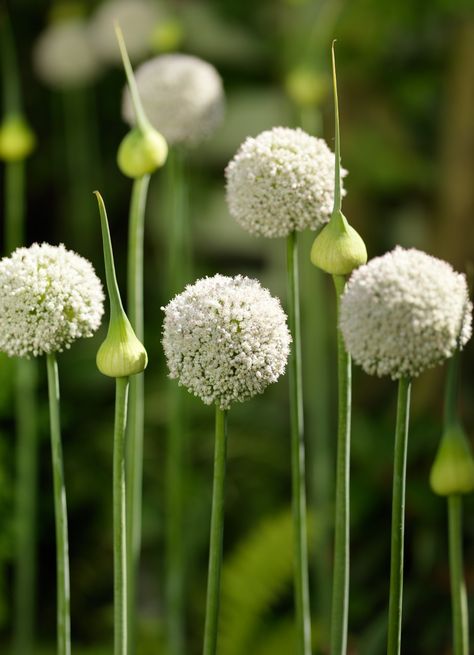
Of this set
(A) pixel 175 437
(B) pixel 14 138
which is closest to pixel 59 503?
(A) pixel 175 437

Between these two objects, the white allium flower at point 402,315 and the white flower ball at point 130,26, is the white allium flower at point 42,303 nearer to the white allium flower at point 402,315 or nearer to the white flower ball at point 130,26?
the white allium flower at point 402,315

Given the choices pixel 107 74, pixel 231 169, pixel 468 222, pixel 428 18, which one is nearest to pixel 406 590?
pixel 468 222

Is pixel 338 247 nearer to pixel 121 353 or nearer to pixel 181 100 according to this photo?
pixel 121 353

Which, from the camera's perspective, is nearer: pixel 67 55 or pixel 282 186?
pixel 282 186

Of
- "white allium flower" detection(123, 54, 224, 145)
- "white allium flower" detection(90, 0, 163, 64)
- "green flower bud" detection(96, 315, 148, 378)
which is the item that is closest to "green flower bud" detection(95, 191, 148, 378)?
"green flower bud" detection(96, 315, 148, 378)

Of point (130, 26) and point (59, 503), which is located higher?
point (130, 26)
